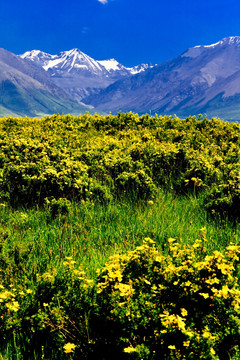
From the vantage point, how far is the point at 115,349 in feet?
8.47

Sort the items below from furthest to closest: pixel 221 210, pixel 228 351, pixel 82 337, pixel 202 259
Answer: pixel 221 210
pixel 202 259
pixel 82 337
pixel 228 351

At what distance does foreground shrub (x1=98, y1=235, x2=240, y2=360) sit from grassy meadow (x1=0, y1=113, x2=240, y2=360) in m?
0.01

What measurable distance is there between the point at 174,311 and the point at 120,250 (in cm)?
134

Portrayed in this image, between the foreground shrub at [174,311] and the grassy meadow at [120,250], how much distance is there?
1 centimetres

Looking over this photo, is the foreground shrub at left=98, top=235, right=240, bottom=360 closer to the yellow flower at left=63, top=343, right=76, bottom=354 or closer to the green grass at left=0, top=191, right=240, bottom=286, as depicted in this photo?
the yellow flower at left=63, top=343, right=76, bottom=354

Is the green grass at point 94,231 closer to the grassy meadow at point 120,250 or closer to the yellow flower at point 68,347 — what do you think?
the grassy meadow at point 120,250

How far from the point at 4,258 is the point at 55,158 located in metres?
3.41

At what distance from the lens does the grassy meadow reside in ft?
8.45

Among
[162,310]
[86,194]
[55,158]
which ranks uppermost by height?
[55,158]

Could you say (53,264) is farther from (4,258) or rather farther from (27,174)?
(27,174)

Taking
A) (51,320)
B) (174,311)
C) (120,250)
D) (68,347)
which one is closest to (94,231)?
(120,250)

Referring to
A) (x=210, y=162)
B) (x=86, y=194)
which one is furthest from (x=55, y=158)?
(x=210, y=162)

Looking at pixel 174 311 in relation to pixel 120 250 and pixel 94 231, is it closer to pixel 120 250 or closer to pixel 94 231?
pixel 120 250

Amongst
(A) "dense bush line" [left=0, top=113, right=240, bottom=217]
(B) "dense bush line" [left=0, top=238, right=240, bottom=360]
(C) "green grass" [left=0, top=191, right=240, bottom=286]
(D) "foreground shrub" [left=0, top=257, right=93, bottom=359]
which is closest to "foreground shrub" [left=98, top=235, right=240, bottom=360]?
(B) "dense bush line" [left=0, top=238, right=240, bottom=360]
